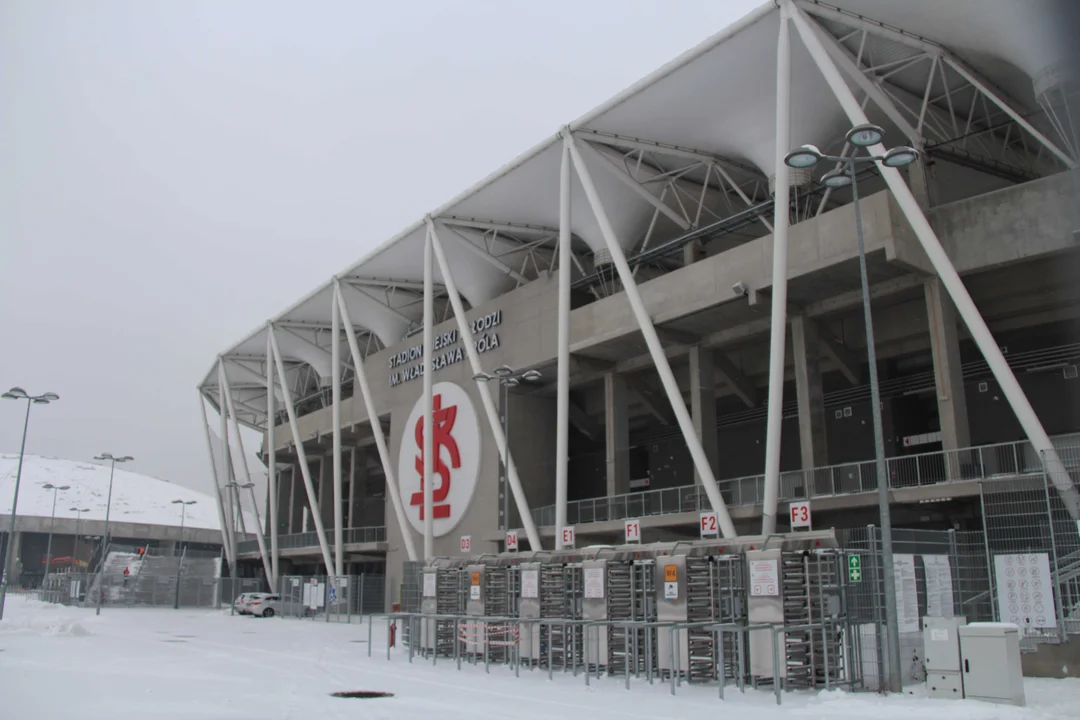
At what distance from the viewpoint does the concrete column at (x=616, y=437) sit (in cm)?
3672

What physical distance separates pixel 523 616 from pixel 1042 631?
1006 cm

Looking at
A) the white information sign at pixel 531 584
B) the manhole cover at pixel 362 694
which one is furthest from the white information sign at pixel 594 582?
the manhole cover at pixel 362 694

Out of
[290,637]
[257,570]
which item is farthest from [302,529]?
[290,637]

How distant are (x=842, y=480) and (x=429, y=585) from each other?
13436 mm

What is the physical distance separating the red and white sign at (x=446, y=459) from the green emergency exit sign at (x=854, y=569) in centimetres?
2831

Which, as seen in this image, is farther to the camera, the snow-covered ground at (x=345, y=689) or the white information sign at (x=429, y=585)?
the white information sign at (x=429, y=585)

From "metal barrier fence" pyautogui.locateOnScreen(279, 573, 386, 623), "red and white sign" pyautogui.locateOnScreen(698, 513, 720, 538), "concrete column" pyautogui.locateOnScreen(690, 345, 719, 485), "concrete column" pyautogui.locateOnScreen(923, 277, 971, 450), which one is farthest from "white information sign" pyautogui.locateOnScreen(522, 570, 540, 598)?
"metal barrier fence" pyautogui.locateOnScreen(279, 573, 386, 623)

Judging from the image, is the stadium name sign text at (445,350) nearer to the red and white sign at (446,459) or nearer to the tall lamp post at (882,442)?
the red and white sign at (446,459)

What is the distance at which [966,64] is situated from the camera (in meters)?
27.3

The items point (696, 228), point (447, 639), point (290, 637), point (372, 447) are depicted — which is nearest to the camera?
point (447, 639)

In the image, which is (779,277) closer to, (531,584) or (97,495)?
(531,584)

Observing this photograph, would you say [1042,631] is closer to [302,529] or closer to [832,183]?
[832,183]

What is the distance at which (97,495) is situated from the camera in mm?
152625

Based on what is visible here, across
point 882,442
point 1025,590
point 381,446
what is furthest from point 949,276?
point 381,446
